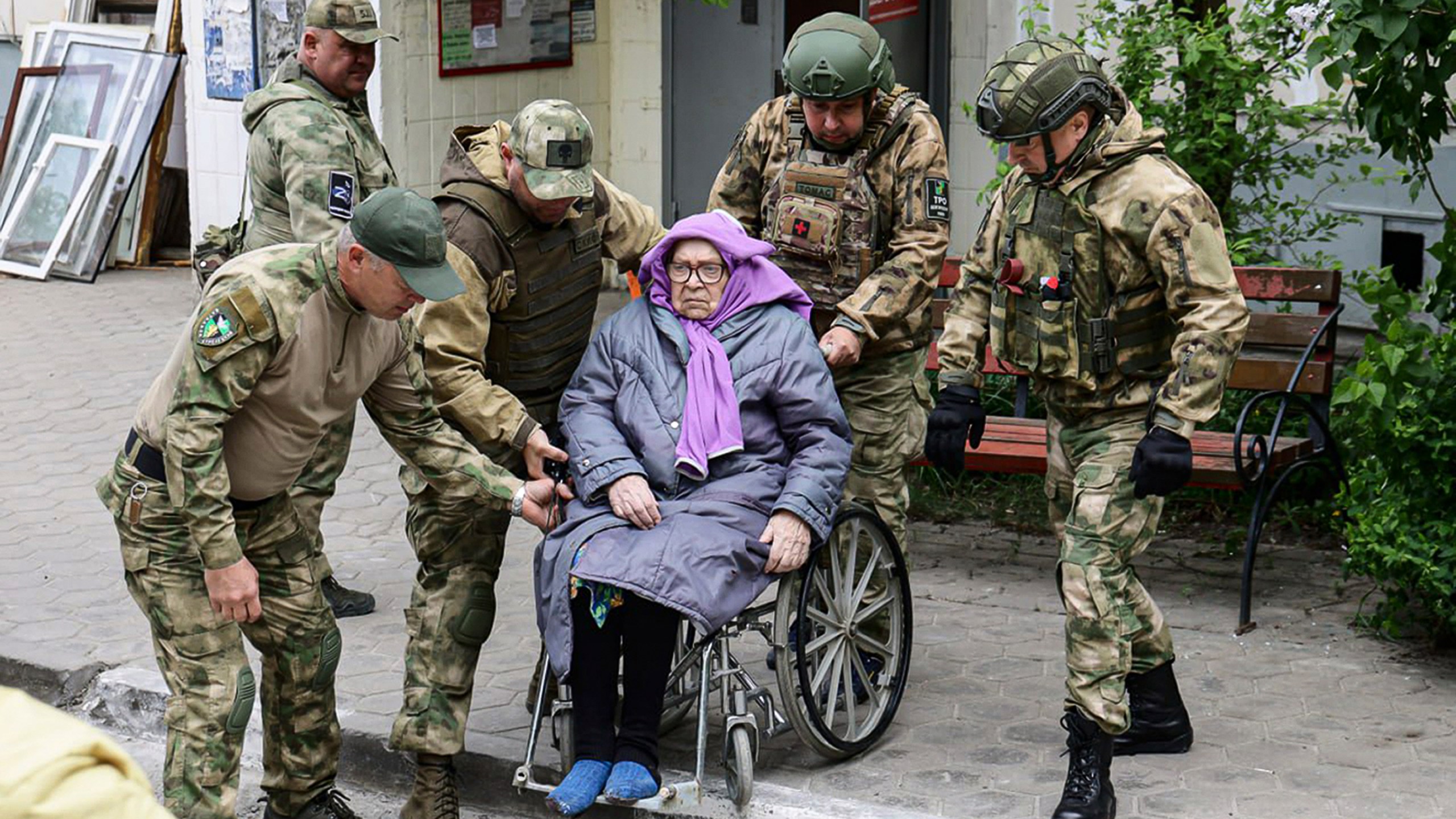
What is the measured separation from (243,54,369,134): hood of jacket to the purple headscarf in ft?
4.98

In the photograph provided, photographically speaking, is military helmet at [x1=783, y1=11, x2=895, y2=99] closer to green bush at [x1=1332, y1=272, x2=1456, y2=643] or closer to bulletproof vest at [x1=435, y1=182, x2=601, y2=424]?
bulletproof vest at [x1=435, y1=182, x2=601, y2=424]

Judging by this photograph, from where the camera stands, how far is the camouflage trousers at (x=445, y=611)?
496 cm

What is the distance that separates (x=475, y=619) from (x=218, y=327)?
125 cm

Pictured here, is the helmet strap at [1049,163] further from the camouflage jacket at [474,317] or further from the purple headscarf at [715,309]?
the camouflage jacket at [474,317]

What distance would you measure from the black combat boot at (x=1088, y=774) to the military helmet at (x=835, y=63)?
190 cm

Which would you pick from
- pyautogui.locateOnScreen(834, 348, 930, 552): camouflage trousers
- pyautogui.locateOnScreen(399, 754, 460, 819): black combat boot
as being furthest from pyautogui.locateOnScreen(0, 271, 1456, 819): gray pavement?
pyautogui.locateOnScreen(834, 348, 930, 552): camouflage trousers

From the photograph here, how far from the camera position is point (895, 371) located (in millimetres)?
5691

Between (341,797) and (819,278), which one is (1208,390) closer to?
(819,278)

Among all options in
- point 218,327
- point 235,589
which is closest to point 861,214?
point 218,327

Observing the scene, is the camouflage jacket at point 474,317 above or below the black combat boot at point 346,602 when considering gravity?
above

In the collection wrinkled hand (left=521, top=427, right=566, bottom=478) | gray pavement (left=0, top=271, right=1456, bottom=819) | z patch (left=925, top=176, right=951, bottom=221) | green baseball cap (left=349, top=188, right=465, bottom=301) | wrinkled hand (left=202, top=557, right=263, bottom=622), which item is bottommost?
gray pavement (left=0, top=271, right=1456, bottom=819)

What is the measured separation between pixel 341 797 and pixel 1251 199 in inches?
218

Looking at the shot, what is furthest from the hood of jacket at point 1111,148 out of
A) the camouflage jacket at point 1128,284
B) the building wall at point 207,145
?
the building wall at point 207,145

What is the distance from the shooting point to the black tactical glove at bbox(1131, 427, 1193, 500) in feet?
15.2
